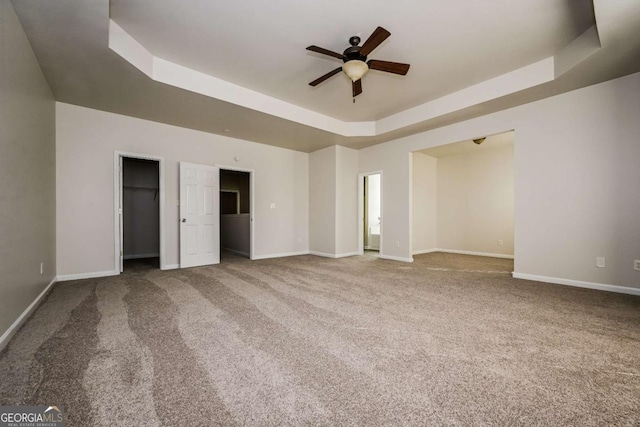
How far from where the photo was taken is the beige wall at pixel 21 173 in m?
2.11

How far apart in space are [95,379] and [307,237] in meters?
5.58

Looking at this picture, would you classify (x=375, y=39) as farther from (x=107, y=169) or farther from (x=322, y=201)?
(x=107, y=169)

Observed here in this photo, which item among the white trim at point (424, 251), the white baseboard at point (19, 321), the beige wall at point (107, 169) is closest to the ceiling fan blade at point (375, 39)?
the beige wall at point (107, 169)

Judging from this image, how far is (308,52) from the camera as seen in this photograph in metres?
3.30

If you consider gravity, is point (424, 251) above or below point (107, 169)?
below

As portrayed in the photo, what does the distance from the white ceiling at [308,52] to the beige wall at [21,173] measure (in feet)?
1.04

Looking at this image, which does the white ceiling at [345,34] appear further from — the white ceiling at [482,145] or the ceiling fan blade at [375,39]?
the white ceiling at [482,145]

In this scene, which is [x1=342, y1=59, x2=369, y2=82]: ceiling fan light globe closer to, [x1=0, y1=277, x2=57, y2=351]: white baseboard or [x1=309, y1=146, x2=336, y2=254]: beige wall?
[x1=309, y1=146, x2=336, y2=254]: beige wall

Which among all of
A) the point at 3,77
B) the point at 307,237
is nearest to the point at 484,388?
the point at 3,77

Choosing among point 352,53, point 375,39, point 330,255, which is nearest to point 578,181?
point 375,39

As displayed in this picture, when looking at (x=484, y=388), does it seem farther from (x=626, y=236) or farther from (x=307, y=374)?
(x=626, y=236)

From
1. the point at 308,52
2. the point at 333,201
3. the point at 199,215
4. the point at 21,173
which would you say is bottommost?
the point at 199,215

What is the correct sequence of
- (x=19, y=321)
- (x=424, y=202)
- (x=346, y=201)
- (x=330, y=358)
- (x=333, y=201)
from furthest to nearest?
(x=424, y=202), (x=346, y=201), (x=333, y=201), (x=19, y=321), (x=330, y=358)

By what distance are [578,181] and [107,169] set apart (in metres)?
7.25
